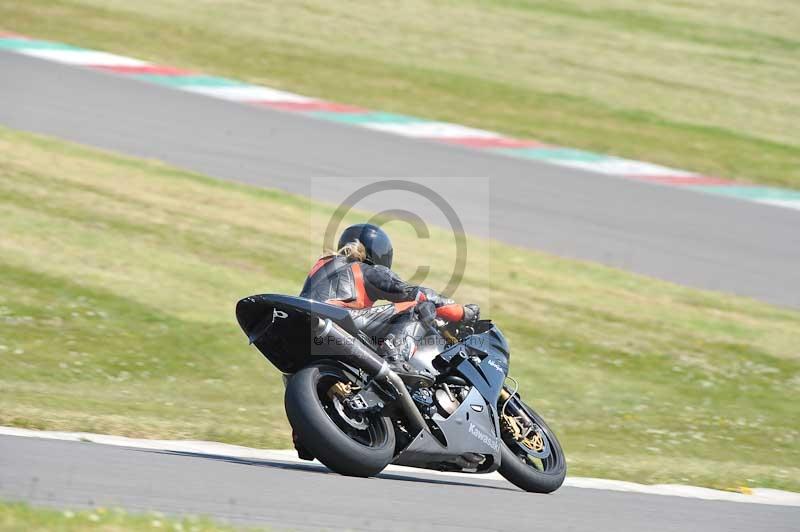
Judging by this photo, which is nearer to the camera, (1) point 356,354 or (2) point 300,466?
(1) point 356,354

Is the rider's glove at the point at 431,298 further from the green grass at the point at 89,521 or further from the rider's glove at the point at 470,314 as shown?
the green grass at the point at 89,521

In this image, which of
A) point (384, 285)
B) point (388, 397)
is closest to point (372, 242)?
point (384, 285)

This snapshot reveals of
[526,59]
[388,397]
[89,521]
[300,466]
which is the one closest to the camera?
[89,521]

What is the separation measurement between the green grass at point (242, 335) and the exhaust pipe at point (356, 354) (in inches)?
87.7

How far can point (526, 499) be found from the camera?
723cm

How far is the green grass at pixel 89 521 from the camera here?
15.7 ft

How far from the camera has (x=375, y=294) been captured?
7.27 metres

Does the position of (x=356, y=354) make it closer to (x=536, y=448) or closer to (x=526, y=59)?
(x=536, y=448)

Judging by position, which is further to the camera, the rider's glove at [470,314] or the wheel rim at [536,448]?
the wheel rim at [536,448]

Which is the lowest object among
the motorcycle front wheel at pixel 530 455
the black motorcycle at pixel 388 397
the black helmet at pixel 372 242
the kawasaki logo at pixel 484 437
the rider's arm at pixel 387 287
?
the motorcycle front wheel at pixel 530 455

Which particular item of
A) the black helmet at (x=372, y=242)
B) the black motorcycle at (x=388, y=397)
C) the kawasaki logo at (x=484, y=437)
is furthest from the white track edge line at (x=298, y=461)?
the black helmet at (x=372, y=242)

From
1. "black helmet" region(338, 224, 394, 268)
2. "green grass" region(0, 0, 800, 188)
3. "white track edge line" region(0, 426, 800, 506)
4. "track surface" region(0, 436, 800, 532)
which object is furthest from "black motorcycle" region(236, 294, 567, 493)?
"green grass" region(0, 0, 800, 188)

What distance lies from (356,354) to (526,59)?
19.0 meters

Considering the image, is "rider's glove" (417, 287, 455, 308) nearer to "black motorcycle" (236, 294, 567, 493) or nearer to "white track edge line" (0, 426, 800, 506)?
"black motorcycle" (236, 294, 567, 493)
